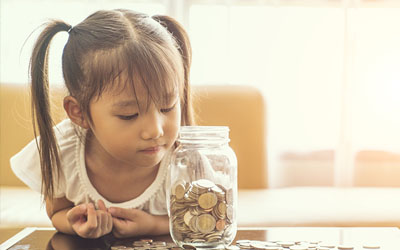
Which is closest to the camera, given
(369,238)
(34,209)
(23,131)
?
(369,238)

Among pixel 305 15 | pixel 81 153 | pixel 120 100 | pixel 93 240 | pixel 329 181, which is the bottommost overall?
pixel 329 181

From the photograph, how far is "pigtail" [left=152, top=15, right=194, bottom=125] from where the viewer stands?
51.2 inches

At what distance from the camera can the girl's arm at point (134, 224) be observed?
41.9 inches

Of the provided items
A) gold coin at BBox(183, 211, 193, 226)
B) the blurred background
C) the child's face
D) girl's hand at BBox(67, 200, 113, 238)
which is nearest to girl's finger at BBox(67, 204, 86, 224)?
girl's hand at BBox(67, 200, 113, 238)

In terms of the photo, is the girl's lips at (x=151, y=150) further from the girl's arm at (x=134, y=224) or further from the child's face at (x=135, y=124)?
the girl's arm at (x=134, y=224)

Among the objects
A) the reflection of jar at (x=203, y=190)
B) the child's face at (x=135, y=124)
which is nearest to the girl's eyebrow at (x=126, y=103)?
the child's face at (x=135, y=124)

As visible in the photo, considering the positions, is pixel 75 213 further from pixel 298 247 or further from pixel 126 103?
pixel 298 247

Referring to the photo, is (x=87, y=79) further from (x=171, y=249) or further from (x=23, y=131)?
(x=23, y=131)

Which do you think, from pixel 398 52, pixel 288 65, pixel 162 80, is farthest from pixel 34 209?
pixel 398 52

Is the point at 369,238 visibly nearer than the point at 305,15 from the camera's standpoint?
Yes

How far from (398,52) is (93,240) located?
212cm

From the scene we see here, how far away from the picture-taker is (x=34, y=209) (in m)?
1.82

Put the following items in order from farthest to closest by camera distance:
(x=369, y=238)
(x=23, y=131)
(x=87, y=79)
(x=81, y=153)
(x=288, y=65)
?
1. (x=288, y=65)
2. (x=23, y=131)
3. (x=81, y=153)
4. (x=87, y=79)
5. (x=369, y=238)

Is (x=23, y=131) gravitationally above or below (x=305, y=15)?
below
